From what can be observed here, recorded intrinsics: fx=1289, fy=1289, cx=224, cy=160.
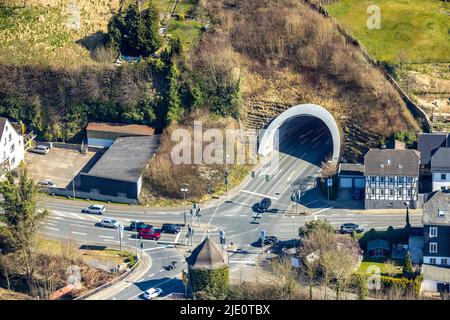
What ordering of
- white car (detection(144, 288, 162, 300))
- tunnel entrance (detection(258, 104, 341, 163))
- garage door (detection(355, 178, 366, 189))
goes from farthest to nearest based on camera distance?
tunnel entrance (detection(258, 104, 341, 163)), garage door (detection(355, 178, 366, 189)), white car (detection(144, 288, 162, 300))

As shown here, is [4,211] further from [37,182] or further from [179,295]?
[179,295]

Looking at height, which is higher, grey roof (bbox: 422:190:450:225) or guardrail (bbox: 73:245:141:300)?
grey roof (bbox: 422:190:450:225)

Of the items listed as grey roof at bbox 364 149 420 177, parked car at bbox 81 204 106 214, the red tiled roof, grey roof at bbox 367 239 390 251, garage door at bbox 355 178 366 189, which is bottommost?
grey roof at bbox 367 239 390 251

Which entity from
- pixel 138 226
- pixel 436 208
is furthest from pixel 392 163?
pixel 138 226

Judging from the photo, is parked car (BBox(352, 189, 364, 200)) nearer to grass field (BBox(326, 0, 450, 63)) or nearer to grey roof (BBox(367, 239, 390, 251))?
grey roof (BBox(367, 239, 390, 251))

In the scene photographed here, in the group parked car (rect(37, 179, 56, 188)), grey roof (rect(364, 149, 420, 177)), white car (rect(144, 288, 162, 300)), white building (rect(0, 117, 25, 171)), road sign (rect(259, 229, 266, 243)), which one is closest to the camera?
white car (rect(144, 288, 162, 300))

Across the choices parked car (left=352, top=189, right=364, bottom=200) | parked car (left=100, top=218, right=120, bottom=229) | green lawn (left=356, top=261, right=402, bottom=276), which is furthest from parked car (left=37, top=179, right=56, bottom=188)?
green lawn (left=356, top=261, right=402, bottom=276)
